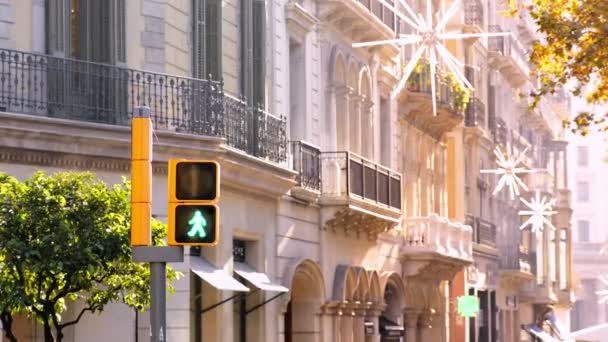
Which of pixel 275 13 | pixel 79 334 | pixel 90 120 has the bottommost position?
pixel 79 334

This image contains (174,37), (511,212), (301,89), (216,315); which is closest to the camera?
(174,37)

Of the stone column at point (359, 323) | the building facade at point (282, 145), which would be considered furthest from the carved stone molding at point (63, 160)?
the stone column at point (359, 323)

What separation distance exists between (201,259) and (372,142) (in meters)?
13.8

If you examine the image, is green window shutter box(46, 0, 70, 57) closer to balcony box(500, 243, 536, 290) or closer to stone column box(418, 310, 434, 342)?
stone column box(418, 310, 434, 342)

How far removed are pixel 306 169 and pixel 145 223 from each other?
19.1 meters

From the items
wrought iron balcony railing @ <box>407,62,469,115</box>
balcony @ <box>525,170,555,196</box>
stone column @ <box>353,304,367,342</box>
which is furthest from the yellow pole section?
balcony @ <box>525,170,555,196</box>

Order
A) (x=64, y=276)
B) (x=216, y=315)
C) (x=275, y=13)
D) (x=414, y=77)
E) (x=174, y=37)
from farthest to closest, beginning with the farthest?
(x=414, y=77), (x=275, y=13), (x=216, y=315), (x=174, y=37), (x=64, y=276)

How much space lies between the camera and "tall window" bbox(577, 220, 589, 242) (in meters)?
138

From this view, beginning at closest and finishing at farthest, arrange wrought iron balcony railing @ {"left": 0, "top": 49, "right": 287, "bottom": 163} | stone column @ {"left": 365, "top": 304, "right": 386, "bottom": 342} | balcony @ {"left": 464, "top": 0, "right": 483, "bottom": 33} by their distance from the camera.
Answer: wrought iron balcony railing @ {"left": 0, "top": 49, "right": 287, "bottom": 163} → stone column @ {"left": 365, "top": 304, "right": 386, "bottom": 342} → balcony @ {"left": 464, "top": 0, "right": 483, "bottom": 33}

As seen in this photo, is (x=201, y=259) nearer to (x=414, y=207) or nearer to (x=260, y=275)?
(x=260, y=275)

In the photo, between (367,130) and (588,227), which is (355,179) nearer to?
(367,130)

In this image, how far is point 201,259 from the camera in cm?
2758

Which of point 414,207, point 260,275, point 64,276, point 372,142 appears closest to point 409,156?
point 414,207

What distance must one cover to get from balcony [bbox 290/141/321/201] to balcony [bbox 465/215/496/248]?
20642 millimetres
